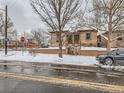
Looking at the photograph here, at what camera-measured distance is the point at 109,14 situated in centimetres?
2859

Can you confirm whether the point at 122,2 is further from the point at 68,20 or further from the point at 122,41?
the point at 122,41

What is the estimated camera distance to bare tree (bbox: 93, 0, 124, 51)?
28.6m

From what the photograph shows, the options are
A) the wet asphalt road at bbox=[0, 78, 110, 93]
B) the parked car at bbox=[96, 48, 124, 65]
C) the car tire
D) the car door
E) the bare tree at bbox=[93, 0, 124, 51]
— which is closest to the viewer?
the wet asphalt road at bbox=[0, 78, 110, 93]

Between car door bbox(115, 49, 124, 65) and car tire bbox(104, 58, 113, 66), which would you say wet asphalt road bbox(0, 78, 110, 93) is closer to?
car door bbox(115, 49, 124, 65)

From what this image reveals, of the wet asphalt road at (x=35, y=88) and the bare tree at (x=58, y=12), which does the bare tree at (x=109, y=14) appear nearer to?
the bare tree at (x=58, y=12)

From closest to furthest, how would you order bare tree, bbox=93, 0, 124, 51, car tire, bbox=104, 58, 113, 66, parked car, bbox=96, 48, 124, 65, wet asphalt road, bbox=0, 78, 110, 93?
wet asphalt road, bbox=0, 78, 110, 93 < parked car, bbox=96, 48, 124, 65 < car tire, bbox=104, 58, 113, 66 < bare tree, bbox=93, 0, 124, 51

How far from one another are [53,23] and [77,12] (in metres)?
2.94

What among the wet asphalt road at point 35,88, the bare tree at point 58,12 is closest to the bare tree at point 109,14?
the bare tree at point 58,12

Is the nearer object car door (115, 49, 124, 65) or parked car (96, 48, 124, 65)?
car door (115, 49, 124, 65)

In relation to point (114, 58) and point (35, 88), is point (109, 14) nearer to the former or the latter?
point (114, 58)

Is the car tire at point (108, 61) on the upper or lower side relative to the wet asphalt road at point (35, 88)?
upper

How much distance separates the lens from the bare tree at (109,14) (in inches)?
1125

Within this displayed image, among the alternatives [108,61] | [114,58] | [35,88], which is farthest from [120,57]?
[35,88]

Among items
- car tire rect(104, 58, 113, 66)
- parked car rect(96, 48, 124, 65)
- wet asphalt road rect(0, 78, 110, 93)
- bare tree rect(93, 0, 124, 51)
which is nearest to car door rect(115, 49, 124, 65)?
parked car rect(96, 48, 124, 65)
